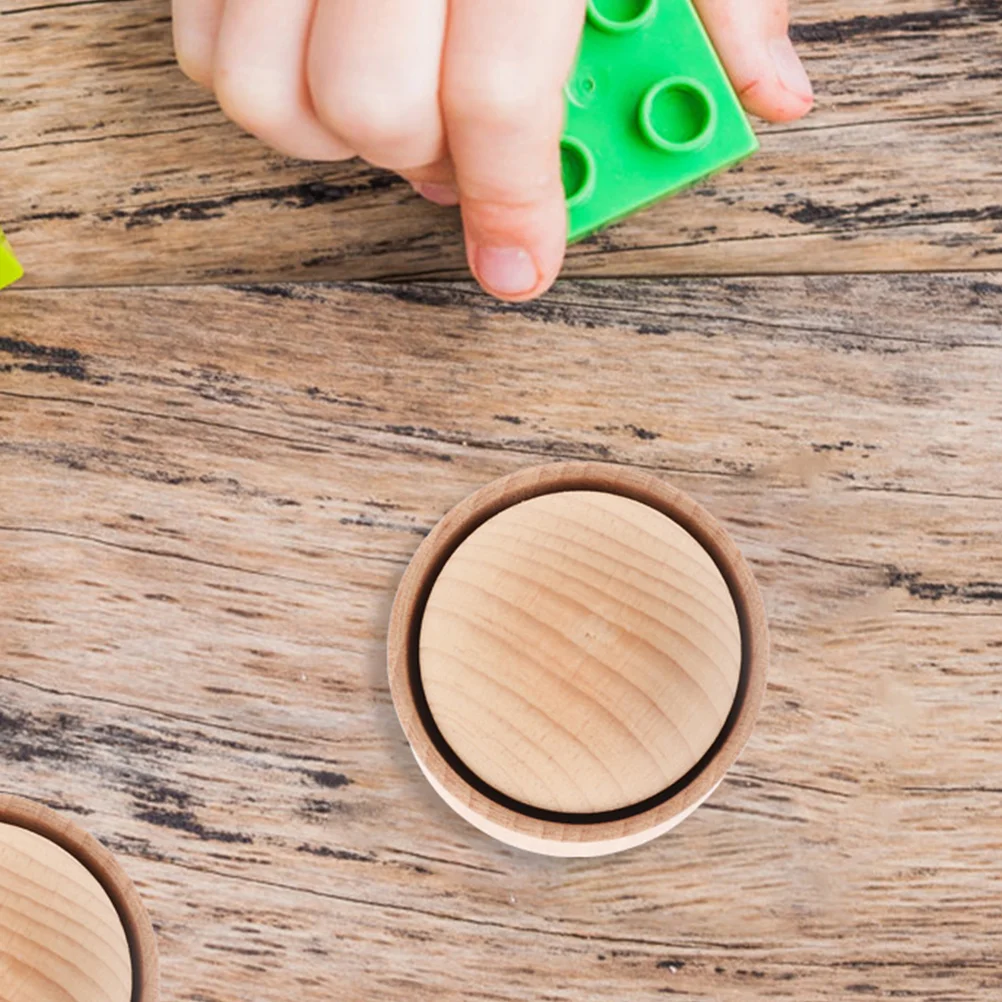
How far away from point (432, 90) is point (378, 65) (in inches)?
0.8

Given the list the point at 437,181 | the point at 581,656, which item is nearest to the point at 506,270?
the point at 437,181

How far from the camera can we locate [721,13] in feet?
1.53

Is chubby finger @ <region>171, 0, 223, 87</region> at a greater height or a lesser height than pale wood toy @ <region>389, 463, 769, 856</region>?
greater

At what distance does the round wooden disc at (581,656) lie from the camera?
37 cm

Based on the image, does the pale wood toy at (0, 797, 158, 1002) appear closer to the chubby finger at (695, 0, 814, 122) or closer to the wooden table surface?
the wooden table surface

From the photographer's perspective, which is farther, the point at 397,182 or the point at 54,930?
the point at 397,182

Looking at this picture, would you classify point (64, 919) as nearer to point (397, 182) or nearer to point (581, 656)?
point (581, 656)

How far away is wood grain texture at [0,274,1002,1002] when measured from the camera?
417 mm

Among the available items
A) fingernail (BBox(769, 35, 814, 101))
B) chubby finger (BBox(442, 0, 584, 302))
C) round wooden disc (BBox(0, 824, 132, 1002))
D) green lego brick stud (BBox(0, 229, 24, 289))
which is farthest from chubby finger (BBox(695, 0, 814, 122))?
round wooden disc (BBox(0, 824, 132, 1002))

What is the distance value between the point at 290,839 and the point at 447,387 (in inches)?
7.8

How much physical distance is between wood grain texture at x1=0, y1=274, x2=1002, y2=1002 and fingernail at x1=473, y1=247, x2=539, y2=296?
0.03 meters

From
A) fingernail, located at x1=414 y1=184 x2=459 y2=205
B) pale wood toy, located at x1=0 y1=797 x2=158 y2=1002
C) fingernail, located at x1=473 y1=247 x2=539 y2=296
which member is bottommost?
pale wood toy, located at x1=0 y1=797 x2=158 y2=1002

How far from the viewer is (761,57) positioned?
46 cm

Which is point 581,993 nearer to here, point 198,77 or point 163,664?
point 163,664
